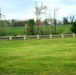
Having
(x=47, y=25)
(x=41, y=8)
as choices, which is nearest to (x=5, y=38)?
(x=41, y=8)

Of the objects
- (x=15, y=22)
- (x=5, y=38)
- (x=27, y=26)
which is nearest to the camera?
(x=5, y=38)

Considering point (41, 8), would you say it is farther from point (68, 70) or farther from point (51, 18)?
point (68, 70)

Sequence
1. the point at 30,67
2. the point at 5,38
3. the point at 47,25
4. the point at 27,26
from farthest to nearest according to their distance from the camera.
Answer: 1. the point at 47,25
2. the point at 27,26
3. the point at 5,38
4. the point at 30,67

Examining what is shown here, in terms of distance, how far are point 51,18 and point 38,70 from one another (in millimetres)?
39520

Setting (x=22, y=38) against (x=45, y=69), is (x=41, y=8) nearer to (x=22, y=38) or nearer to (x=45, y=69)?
(x=22, y=38)

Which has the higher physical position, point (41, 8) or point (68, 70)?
point (41, 8)

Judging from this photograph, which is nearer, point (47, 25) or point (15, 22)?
point (47, 25)

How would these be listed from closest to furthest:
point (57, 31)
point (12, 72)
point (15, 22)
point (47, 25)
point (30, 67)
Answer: point (12, 72), point (30, 67), point (57, 31), point (47, 25), point (15, 22)

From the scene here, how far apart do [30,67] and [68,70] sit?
5.63ft

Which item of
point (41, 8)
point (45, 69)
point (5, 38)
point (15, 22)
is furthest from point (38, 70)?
point (15, 22)

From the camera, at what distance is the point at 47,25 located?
5009 cm

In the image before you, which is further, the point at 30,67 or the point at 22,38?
the point at 22,38

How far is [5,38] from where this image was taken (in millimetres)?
33344

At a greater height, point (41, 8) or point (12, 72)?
point (41, 8)
